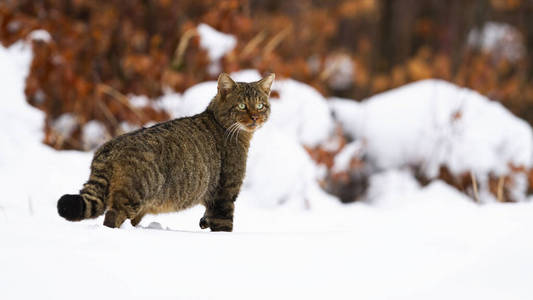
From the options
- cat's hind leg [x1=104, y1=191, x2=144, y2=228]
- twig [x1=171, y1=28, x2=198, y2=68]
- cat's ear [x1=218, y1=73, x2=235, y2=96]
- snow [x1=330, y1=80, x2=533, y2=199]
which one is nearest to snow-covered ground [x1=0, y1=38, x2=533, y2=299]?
cat's hind leg [x1=104, y1=191, x2=144, y2=228]

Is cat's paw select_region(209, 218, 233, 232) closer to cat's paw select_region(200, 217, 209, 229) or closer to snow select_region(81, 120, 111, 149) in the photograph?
cat's paw select_region(200, 217, 209, 229)

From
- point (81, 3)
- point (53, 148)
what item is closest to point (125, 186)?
point (53, 148)

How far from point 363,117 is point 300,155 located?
4.77 feet

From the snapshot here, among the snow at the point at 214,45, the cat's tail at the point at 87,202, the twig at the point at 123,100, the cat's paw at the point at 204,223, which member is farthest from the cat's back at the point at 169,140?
the snow at the point at 214,45

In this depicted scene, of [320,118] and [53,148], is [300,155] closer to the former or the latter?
[320,118]

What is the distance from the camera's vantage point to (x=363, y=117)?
6.54m

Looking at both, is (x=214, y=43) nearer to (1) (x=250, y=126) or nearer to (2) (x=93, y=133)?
(2) (x=93, y=133)

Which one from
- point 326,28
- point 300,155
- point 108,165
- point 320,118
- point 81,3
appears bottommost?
point 108,165

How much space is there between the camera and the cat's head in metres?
3.59

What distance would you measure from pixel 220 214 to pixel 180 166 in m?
0.58

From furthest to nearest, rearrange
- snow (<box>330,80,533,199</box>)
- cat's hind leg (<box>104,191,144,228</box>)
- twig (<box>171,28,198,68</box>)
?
twig (<box>171,28,198,68</box>), snow (<box>330,80,533,199</box>), cat's hind leg (<box>104,191,144,228</box>)

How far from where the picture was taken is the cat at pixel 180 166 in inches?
107

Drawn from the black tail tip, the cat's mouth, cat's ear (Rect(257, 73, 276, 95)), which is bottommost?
the black tail tip

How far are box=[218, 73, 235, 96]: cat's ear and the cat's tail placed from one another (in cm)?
114
